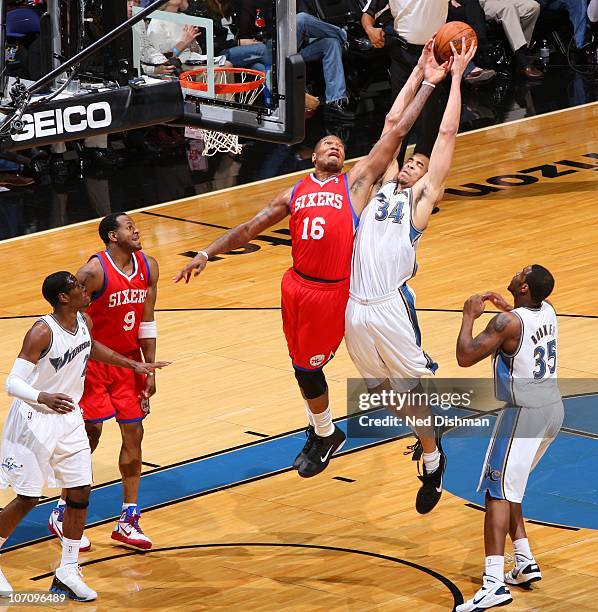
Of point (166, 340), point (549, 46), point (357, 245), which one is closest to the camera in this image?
point (357, 245)

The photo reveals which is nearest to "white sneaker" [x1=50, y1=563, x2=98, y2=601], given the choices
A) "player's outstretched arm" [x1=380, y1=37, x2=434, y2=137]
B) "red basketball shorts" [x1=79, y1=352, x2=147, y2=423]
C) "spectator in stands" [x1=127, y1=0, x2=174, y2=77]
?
"red basketball shorts" [x1=79, y1=352, x2=147, y2=423]

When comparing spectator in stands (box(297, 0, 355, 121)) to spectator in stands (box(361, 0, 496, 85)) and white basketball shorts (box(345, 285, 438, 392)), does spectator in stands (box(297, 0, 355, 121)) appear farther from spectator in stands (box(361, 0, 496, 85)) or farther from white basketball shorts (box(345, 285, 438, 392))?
white basketball shorts (box(345, 285, 438, 392))

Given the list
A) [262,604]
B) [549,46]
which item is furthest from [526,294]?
[549,46]

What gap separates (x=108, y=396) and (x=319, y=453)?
120cm

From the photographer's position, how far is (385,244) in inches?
307

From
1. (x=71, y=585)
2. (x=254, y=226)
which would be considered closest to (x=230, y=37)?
(x=254, y=226)

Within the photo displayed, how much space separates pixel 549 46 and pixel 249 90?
11.1m

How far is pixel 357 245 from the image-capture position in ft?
26.1

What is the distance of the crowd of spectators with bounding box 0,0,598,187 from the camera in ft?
34.8

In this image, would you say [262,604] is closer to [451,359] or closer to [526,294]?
[526,294]

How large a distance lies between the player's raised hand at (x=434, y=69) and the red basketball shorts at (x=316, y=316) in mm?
1144

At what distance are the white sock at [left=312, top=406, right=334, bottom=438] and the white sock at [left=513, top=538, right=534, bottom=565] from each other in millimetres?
1366

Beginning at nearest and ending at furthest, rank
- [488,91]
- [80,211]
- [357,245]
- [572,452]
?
[357,245], [572,452], [80,211], [488,91]

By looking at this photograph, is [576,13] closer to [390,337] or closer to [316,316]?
[316,316]
